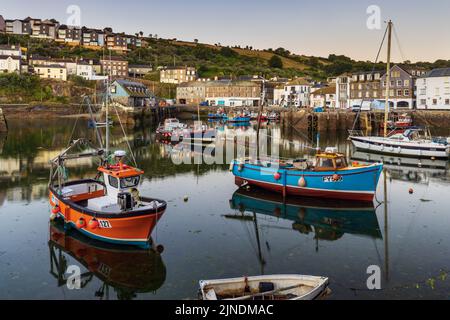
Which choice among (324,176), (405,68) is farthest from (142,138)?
(405,68)

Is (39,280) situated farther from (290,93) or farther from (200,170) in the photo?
(290,93)

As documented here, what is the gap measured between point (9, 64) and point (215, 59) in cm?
7679

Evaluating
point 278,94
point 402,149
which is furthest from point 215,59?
point 402,149

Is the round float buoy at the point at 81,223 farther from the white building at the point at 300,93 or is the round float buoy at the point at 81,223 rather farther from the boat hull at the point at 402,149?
the white building at the point at 300,93

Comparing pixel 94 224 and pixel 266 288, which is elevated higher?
pixel 94 224

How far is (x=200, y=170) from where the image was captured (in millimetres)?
29344

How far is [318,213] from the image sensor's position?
19.2m

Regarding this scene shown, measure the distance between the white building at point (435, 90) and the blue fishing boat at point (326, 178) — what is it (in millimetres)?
53534

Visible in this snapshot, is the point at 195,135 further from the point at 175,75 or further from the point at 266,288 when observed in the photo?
the point at 175,75

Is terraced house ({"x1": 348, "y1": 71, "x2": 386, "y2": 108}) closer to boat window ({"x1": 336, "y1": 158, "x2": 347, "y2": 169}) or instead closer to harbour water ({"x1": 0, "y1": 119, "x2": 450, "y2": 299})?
harbour water ({"x1": 0, "y1": 119, "x2": 450, "y2": 299})

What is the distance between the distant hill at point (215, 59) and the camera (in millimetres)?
125062

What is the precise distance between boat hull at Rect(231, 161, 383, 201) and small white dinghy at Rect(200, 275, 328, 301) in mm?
10498

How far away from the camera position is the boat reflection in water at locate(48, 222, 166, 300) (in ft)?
38.8

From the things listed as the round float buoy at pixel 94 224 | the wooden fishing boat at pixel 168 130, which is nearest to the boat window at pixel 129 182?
the round float buoy at pixel 94 224
